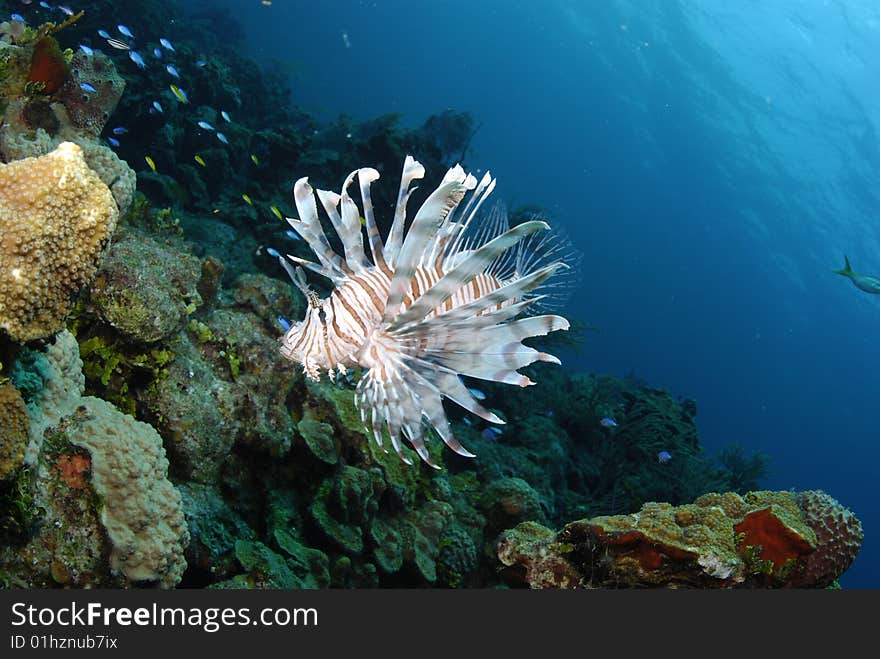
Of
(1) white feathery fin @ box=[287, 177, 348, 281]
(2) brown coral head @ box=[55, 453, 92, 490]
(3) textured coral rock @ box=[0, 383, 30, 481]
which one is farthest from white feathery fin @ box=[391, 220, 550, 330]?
(2) brown coral head @ box=[55, 453, 92, 490]

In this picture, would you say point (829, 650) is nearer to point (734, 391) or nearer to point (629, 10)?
point (629, 10)

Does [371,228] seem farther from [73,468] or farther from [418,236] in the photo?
[73,468]

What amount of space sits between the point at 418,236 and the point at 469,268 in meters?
0.23

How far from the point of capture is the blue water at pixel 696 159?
35.4 metres

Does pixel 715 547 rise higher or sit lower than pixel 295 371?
higher

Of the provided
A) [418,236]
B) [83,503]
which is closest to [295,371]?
[83,503]

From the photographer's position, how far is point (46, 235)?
1630 mm

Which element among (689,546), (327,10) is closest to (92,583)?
(689,546)

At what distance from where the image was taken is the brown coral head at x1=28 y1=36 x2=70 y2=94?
13.4ft

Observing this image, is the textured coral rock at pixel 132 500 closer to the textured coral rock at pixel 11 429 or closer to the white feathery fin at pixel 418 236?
the textured coral rock at pixel 11 429

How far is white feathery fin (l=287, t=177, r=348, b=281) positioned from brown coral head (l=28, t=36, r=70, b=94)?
3049 mm

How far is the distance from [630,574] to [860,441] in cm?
8043

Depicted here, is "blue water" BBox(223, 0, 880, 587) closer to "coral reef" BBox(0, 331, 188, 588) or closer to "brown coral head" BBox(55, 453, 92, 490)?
"coral reef" BBox(0, 331, 188, 588)

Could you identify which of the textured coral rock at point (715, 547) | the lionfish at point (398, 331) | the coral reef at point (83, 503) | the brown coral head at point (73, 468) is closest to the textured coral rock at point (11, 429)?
the coral reef at point (83, 503)
